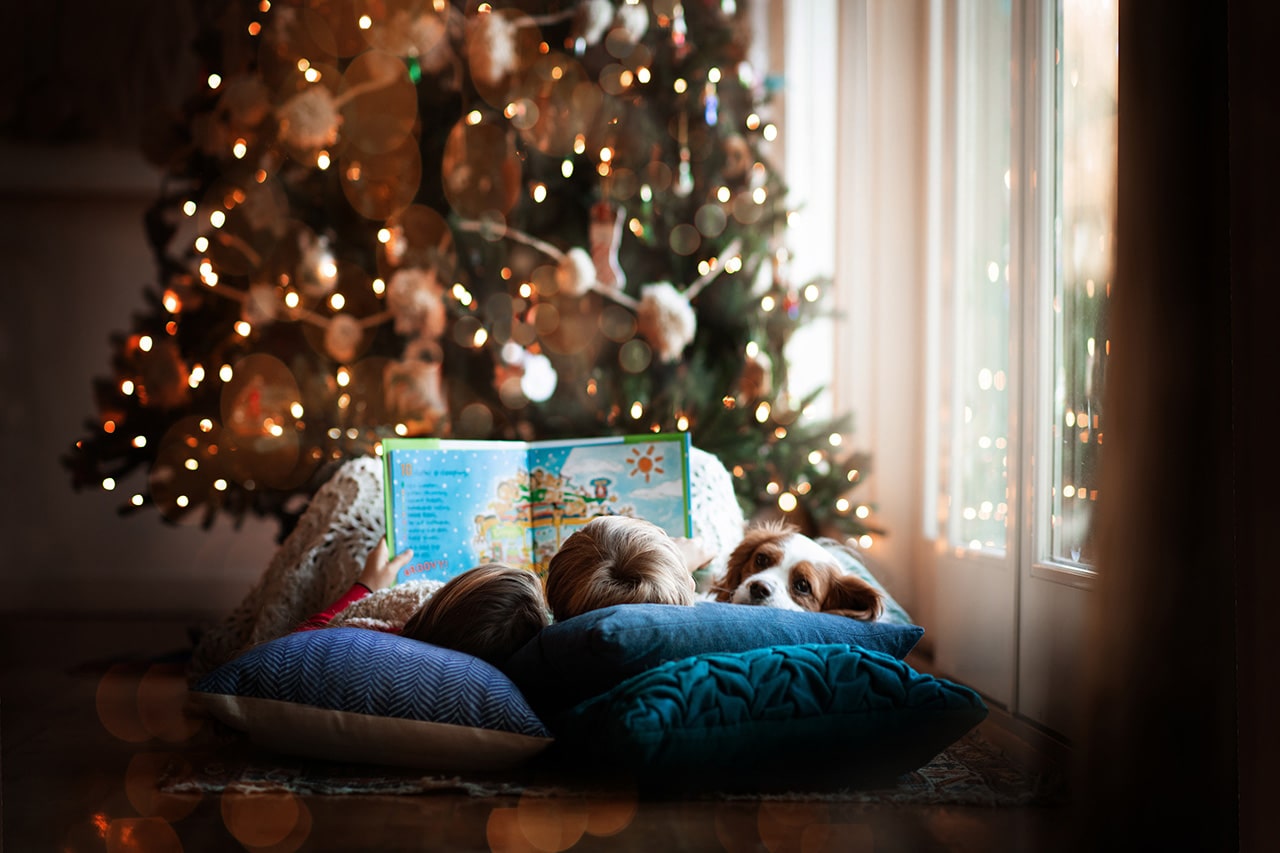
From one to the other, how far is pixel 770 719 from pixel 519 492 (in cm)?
97

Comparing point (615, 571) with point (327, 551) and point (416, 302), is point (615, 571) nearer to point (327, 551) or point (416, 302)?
point (327, 551)

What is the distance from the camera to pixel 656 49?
2.38m

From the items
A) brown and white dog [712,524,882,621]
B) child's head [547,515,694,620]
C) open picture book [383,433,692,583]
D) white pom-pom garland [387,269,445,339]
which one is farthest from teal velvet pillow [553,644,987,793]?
white pom-pom garland [387,269,445,339]

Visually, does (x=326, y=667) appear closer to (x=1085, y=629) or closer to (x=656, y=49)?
(x=1085, y=629)

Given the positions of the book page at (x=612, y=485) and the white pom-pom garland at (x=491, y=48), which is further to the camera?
the white pom-pom garland at (x=491, y=48)

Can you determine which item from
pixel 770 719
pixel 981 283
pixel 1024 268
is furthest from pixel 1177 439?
pixel 981 283

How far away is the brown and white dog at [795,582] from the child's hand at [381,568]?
604 millimetres

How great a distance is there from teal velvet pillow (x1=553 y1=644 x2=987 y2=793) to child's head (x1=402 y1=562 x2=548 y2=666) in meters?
0.19

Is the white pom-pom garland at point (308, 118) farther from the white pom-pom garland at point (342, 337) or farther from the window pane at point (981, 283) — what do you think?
the window pane at point (981, 283)

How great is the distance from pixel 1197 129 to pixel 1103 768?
0.69 meters

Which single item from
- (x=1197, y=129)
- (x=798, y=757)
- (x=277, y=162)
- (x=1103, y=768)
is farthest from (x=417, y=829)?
(x=277, y=162)

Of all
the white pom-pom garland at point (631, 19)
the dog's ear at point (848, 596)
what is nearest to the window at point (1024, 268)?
the dog's ear at point (848, 596)

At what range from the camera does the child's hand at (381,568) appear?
1.63 meters

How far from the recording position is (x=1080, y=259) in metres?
1.42
